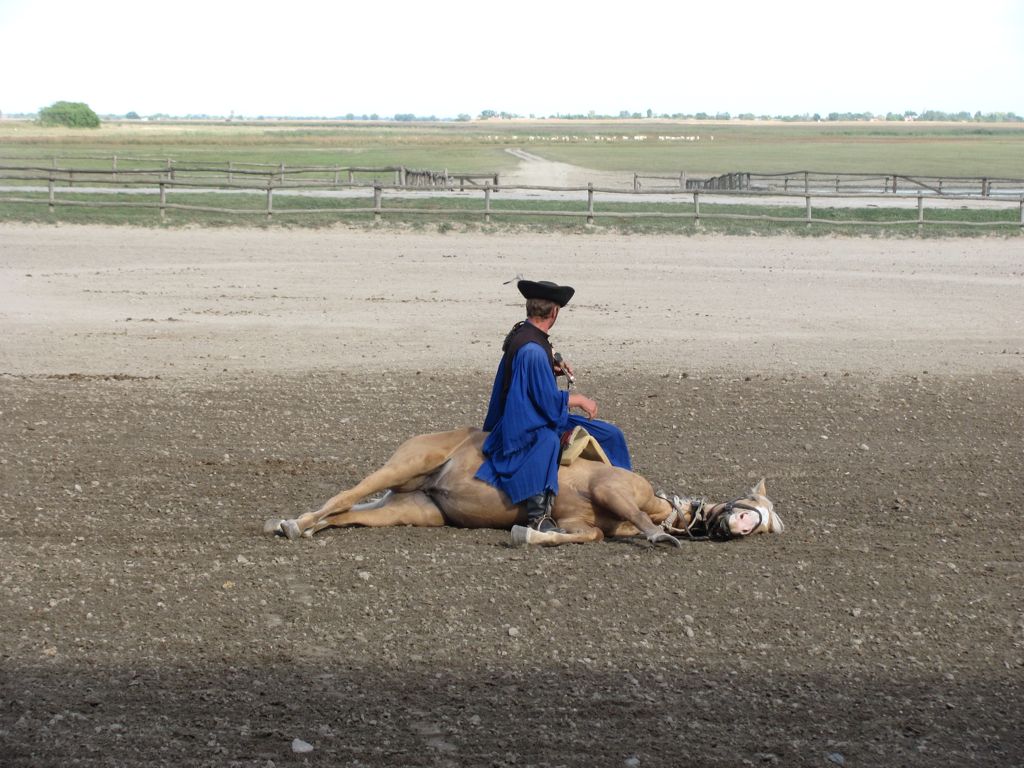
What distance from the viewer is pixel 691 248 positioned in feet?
86.2

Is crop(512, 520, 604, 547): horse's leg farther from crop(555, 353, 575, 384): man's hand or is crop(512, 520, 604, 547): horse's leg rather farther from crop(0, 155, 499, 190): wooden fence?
crop(0, 155, 499, 190): wooden fence

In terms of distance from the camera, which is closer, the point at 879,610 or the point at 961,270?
the point at 879,610

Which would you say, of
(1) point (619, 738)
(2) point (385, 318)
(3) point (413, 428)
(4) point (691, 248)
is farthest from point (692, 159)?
(1) point (619, 738)

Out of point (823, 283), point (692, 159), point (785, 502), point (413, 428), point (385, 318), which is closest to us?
point (785, 502)

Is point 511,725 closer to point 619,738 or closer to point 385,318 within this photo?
point 619,738

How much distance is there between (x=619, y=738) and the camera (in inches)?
187

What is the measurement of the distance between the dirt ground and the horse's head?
0.30 feet

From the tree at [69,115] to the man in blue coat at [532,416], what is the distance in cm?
12612

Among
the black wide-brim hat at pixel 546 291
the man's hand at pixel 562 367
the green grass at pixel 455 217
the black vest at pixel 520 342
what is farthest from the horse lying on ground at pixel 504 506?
the green grass at pixel 455 217

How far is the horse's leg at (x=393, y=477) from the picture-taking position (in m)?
7.08

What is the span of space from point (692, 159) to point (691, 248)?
60.3 meters

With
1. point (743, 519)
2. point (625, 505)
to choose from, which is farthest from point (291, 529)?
point (743, 519)

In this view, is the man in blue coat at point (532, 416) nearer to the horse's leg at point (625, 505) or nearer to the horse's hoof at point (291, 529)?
the horse's leg at point (625, 505)

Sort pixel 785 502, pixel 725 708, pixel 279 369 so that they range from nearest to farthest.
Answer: pixel 725 708 < pixel 785 502 < pixel 279 369
